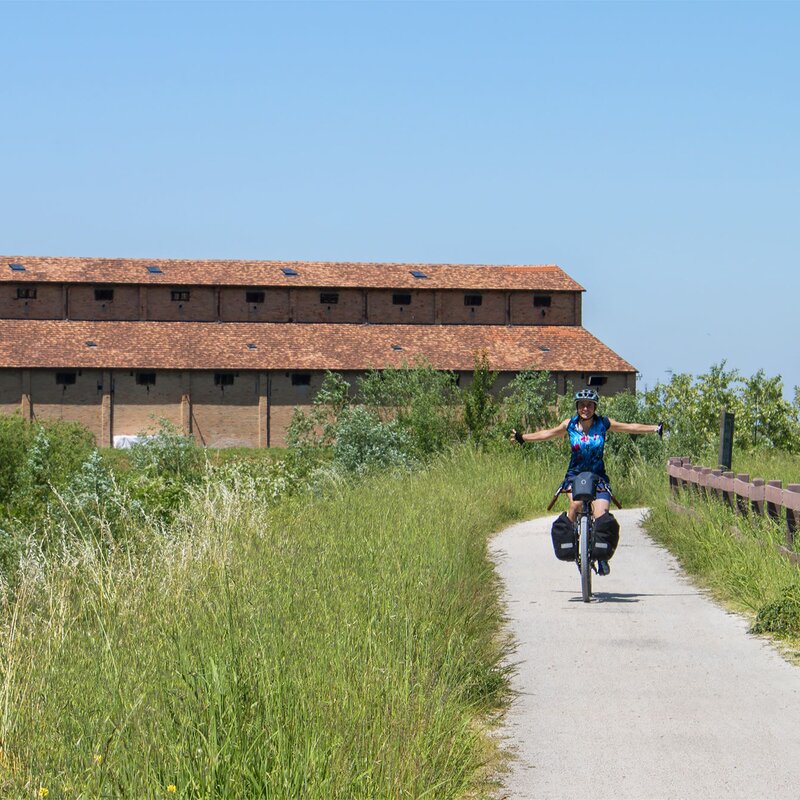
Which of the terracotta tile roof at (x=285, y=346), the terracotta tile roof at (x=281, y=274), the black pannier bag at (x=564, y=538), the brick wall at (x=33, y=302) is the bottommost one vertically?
the black pannier bag at (x=564, y=538)

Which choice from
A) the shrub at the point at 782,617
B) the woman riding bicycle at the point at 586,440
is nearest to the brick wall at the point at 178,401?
the woman riding bicycle at the point at 586,440

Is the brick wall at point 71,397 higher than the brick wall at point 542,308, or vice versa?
the brick wall at point 542,308

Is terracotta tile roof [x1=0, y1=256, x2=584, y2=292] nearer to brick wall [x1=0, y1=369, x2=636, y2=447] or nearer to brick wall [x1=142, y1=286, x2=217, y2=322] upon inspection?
brick wall [x1=142, y1=286, x2=217, y2=322]

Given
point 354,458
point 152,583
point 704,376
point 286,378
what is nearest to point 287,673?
point 152,583

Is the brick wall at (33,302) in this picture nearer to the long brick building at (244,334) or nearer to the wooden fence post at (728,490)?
the long brick building at (244,334)

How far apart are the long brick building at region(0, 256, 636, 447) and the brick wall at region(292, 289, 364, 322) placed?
75mm

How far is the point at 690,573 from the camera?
12648 millimetres

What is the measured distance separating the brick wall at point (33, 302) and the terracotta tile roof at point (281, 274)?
49 cm

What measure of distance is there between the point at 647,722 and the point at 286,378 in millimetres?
50372

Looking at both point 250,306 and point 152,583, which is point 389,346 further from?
point 152,583

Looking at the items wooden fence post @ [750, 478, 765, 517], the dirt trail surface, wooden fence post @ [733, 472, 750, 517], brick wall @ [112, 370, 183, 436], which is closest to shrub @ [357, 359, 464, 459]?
wooden fence post @ [733, 472, 750, 517]

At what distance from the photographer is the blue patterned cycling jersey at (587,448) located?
1130 centimetres

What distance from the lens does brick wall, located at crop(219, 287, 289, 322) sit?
61.4m

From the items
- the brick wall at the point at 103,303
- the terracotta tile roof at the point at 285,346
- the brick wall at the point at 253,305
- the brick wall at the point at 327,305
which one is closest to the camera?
the terracotta tile roof at the point at 285,346
